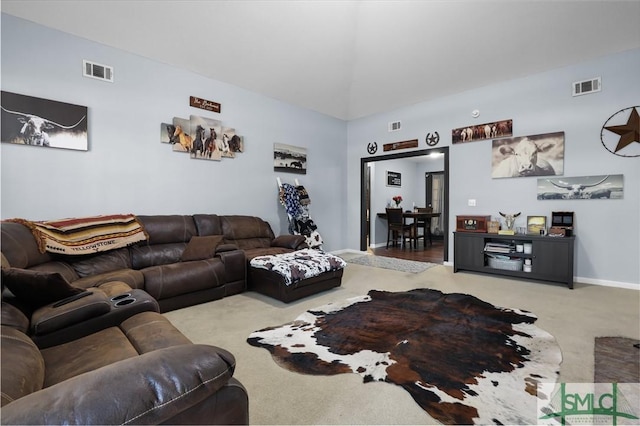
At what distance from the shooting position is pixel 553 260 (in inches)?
152

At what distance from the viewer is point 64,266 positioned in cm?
268

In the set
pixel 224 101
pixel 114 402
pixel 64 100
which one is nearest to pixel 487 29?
pixel 224 101

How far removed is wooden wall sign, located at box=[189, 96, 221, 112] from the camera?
4.29 meters

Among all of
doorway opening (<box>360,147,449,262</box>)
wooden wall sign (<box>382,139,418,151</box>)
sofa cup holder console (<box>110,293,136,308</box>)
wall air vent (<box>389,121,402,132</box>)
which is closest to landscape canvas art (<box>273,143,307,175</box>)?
doorway opening (<box>360,147,449,262</box>)

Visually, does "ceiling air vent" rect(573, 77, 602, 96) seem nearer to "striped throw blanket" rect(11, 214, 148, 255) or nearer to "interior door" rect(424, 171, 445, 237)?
Answer: "interior door" rect(424, 171, 445, 237)

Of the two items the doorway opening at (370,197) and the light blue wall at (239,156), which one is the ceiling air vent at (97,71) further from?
the doorway opening at (370,197)

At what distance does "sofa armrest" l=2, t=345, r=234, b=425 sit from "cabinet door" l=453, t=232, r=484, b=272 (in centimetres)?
452

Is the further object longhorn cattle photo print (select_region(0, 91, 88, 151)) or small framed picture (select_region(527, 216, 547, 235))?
small framed picture (select_region(527, 216, 547, 235))

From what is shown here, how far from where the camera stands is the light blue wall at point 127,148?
3082mm

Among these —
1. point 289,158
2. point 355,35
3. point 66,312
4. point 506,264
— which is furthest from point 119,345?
point 506,264

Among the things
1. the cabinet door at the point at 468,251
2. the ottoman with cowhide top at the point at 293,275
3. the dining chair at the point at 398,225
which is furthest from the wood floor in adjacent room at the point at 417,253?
the ottoman with cowhide top at the point at 293,275

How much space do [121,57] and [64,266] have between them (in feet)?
8.60

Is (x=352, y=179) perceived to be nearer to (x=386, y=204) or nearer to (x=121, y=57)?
(x=386, y=204)

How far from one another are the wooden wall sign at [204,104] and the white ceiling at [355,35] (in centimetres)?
39
